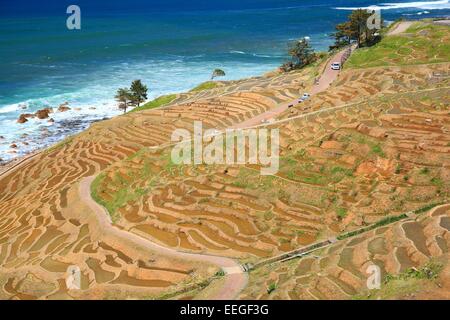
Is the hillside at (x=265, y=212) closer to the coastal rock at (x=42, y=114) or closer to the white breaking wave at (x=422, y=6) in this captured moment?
the coastal rock at (x=42, y=114)

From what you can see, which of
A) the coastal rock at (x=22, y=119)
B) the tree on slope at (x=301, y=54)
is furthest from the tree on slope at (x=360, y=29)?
the coastal rock at (x=22, y=119)

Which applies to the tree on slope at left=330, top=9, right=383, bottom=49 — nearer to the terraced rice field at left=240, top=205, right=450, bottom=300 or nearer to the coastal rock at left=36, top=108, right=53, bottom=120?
the coastal rock at left=36, top=108, right=53, bottom=120

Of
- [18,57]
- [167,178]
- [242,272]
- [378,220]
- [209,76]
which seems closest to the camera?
[242,272]

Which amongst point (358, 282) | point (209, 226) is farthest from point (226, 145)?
point (358, 282)

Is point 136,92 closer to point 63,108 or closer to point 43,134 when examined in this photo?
point 63,108

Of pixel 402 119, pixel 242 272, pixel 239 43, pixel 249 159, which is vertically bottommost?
pixel 242 272

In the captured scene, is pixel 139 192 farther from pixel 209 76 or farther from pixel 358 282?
pixel 209 76

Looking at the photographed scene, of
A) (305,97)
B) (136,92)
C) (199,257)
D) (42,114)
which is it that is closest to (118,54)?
(136,92)
